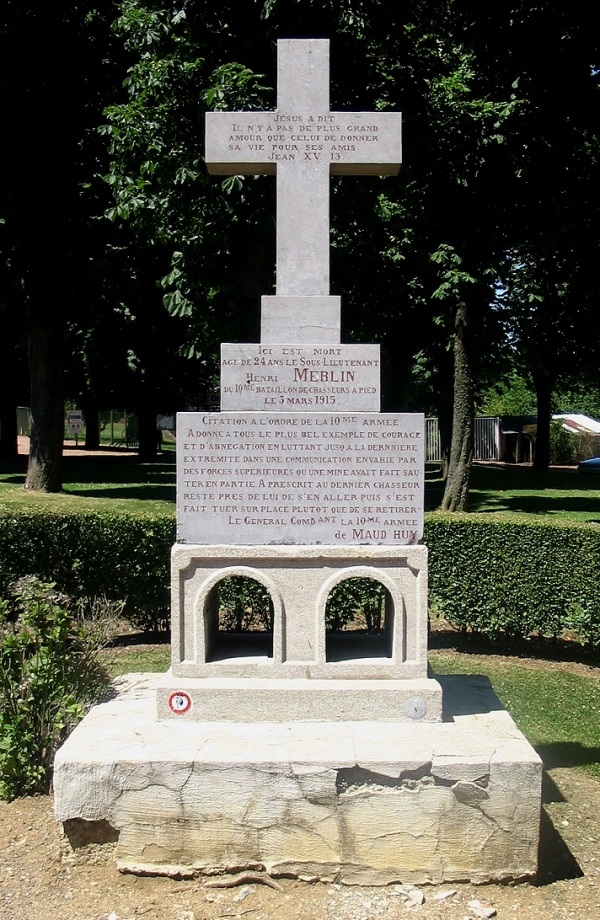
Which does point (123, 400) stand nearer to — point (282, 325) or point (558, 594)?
point (558, 594)

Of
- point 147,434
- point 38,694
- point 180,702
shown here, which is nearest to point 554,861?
point 180,702

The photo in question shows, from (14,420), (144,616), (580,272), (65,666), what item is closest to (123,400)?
(14,420)

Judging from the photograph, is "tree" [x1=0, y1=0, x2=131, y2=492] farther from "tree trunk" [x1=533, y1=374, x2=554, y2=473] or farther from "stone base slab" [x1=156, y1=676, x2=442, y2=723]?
"tree trunk" [x1=533, y1=374, x2=554, y2=473]

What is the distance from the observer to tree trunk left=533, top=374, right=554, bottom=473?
105 ft

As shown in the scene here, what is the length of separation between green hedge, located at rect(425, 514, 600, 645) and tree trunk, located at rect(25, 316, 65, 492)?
454 inches

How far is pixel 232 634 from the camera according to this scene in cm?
591

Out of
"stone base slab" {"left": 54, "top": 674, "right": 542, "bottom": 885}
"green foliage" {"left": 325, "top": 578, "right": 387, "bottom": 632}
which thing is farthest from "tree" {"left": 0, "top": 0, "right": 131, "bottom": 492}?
"stone base slab" {"left": 54, "top": 674, "right": 542, "bottom": 885}

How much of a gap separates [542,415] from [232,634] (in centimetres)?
2867

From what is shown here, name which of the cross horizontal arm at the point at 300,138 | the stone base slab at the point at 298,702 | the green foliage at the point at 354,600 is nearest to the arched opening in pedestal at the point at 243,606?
the green foliage at the point at 354,600

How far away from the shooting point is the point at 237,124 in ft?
16.3

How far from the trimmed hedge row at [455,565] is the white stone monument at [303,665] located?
3437 millimetres

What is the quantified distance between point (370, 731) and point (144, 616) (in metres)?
4.78

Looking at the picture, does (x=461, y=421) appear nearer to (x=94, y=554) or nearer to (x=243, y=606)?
(x=243, y=606)

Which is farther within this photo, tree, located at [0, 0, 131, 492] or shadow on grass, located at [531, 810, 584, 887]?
tree, located at [0, 0, 131, 492]
